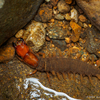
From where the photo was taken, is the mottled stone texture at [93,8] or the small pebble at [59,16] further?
the small pebble at [59,16]

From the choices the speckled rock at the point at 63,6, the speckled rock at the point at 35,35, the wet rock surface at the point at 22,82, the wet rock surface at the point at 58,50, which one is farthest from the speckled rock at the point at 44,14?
the wet rock surface at the point at 22,82

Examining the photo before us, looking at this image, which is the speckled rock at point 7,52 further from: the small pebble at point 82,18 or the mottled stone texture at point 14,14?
the small pebble at point 82,18

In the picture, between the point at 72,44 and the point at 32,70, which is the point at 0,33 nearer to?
the point at 32,70

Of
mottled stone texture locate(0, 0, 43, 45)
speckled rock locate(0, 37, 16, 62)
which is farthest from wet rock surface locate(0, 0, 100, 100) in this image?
mottled stone texture locate(0, 0, 43, 45)

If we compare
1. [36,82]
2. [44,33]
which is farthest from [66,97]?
[44,33]

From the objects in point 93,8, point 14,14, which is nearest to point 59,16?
point 93,8

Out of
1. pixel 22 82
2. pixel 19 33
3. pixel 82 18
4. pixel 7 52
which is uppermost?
pixel 82 18

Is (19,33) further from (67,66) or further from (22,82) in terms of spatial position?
(67,66)
